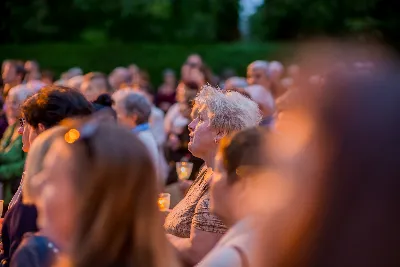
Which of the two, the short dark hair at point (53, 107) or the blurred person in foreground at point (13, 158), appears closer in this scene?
the short dark hair at point (53, 107)

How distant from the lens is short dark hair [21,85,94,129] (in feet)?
13.4

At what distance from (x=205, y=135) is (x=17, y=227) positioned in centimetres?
128

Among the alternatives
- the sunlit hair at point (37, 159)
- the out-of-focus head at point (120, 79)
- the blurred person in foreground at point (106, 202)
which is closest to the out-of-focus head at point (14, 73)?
the out-of-focus head at point (120, 79)

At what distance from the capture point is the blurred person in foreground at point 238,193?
8.68 ft

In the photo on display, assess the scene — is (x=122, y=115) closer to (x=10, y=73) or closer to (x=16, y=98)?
(x=16, y=98)

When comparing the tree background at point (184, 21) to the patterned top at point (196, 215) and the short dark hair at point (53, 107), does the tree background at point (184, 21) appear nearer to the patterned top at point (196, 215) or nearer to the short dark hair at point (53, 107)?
the patterned top at point (196, 215)

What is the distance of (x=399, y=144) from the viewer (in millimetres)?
2172

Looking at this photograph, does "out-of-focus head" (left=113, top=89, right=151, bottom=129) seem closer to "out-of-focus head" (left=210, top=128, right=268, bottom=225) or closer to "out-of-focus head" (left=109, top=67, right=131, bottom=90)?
"out-of-focus head" (left=210, top=128, right=268, bottom=225)

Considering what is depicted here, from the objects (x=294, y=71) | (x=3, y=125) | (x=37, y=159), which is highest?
(x=37, y=159)

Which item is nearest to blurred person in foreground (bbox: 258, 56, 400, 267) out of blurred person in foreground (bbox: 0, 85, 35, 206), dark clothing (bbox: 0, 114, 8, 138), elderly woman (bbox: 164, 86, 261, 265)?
elderly woman (bbox: 164, 86, 261, 265)

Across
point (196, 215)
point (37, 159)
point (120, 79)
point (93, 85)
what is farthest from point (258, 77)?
point (37, 159)

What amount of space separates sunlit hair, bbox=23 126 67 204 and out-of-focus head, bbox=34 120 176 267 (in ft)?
0.47

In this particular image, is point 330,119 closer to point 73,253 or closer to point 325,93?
point 325,93

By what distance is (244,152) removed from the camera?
2834 mm
